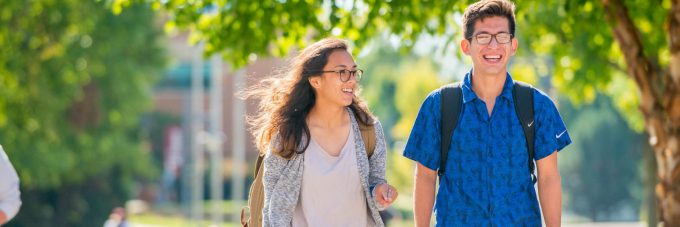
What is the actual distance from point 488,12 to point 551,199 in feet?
2.80

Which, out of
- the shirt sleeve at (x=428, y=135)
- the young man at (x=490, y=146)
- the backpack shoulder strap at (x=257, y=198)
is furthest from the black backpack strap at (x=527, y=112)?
the backpack shoulder strap at (x=257, y=198)

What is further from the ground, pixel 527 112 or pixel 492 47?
pixel 492 47

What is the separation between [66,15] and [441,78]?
1651cm

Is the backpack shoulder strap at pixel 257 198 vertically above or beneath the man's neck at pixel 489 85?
beneath

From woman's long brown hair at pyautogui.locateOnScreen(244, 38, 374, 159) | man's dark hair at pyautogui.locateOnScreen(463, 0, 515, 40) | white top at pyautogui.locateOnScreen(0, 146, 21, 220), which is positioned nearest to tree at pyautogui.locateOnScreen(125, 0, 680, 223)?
woman's long brown hair at pyautogui.locateOnScreen(244, 38, 374, 159)

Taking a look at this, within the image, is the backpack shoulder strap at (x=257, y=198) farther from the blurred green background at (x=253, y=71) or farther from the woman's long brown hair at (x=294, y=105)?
the blurred green background at (x=253, y=71)

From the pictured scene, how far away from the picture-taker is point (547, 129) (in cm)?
644

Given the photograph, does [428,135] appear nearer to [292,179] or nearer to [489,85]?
[489,85]

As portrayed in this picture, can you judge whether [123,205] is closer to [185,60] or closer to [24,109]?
[24,109]

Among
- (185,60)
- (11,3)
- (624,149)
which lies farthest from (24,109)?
(185,60)

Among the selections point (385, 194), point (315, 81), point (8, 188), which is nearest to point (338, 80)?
point (315, 81)

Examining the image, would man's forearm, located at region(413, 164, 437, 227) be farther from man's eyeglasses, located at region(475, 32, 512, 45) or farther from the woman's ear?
the woman's ear

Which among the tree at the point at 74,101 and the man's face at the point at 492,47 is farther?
the tree at the point at 74,101

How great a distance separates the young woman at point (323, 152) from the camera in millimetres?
6879
